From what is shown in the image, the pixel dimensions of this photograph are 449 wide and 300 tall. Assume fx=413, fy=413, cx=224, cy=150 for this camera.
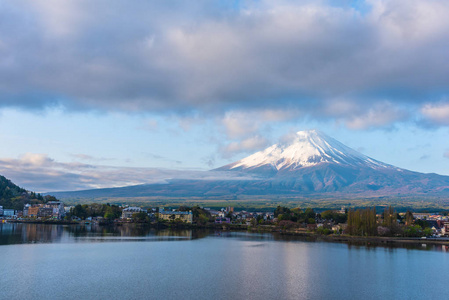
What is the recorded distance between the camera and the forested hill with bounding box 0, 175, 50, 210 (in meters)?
105

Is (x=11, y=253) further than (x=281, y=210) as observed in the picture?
No

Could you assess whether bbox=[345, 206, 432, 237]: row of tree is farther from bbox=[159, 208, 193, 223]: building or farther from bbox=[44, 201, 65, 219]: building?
bbox=[44, 201, 65, 219]: building

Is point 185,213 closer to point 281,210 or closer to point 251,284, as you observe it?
point 281,210

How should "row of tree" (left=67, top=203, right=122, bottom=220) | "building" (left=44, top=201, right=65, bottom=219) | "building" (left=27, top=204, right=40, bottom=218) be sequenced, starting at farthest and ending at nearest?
"building" (left=44, top=201, right=65, bottom=219) < "building" (left=27, top=204, right=40, bottom=218) < "row of tree" (left=67, top=203, right=122, bottom=220)

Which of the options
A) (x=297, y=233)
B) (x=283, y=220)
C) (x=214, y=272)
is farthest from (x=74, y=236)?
(x=283, y=220)

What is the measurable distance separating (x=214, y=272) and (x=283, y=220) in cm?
5180

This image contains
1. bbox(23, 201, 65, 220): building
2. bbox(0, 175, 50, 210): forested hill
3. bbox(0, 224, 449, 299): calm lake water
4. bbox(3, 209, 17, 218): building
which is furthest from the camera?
bbox(0, 175, 50, 210): forested hill

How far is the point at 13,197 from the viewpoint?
108 metres

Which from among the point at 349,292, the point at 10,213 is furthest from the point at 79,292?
the point at 10,213

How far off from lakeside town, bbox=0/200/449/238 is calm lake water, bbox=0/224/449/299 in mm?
13877

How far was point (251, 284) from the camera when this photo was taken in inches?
1063

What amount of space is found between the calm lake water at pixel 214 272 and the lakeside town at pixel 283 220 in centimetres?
1388

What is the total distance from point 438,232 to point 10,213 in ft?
307

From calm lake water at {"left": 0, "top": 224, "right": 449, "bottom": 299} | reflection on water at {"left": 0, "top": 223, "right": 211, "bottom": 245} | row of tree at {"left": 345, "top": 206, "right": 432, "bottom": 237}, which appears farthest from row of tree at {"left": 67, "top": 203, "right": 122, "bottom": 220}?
row of tree at {"left": 345, "top": 206, "right": 432, "bottom": 237}
